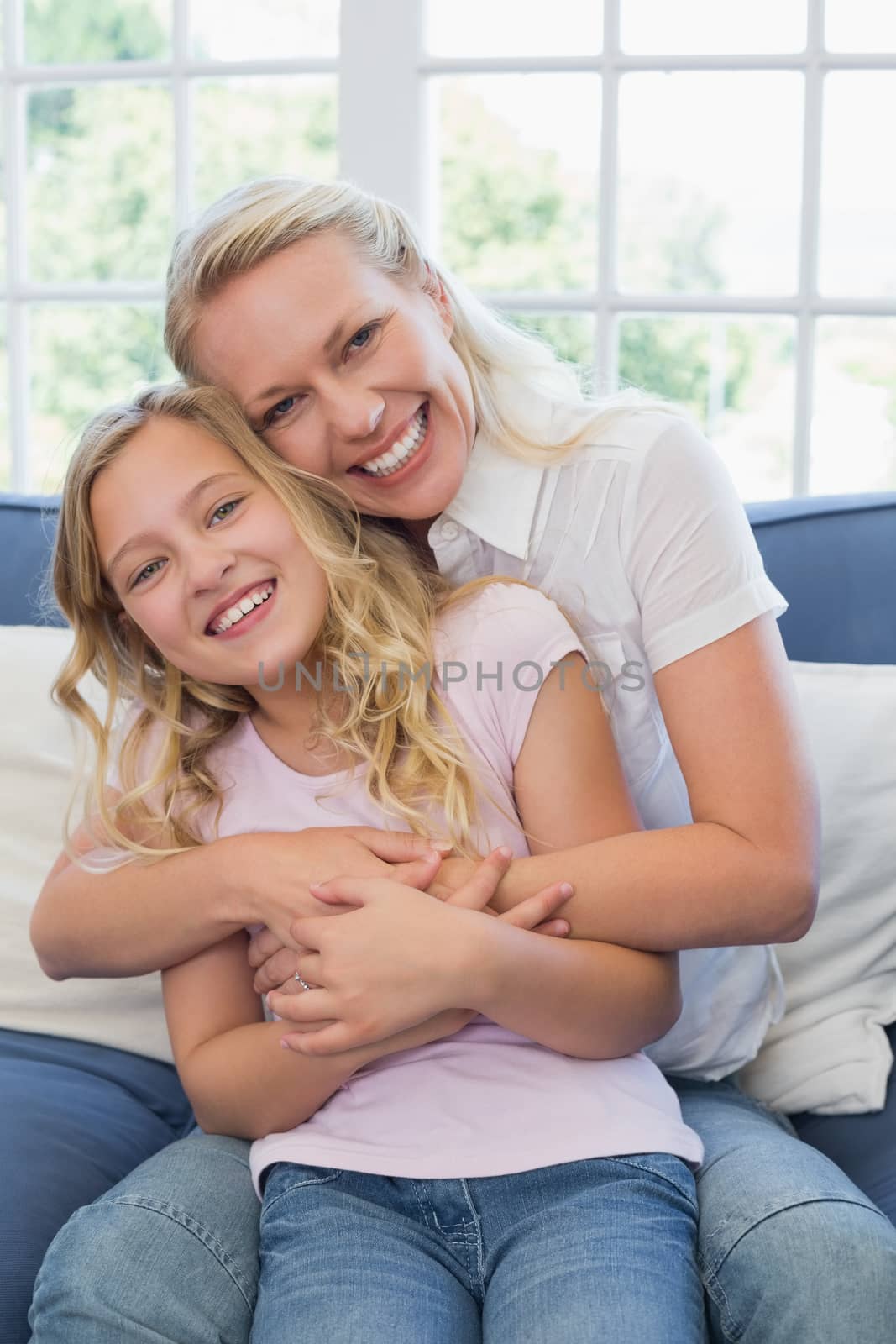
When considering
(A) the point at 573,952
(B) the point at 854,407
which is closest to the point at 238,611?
(A) the point at 573,952

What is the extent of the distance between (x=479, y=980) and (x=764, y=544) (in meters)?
0.75

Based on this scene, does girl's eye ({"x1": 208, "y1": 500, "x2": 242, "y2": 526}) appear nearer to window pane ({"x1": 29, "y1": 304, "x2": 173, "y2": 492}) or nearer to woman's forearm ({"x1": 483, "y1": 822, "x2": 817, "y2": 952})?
woman's forearm ({"x1": 483, "y1": 822, "x2": 817, "y2": 952})

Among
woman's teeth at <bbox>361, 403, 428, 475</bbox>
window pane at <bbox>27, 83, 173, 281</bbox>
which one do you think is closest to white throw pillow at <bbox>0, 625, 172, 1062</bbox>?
woman's teeth at <bbox>361, 403, 428, 475</bbox>

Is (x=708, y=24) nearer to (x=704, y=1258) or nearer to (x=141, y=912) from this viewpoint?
(x=141, y=912)

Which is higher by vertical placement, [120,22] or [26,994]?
[120,22]

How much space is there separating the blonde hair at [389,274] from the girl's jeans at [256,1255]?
70 cm

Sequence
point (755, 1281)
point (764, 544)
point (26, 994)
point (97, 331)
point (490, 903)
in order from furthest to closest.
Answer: point (97, 331), point (764, 544), point (26, 994), point (490, 903), point (755, 1281)

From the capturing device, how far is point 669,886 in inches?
45.0

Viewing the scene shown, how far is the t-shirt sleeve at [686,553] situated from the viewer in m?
1.22

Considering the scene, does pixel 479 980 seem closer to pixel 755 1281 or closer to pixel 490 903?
pixel 490 903

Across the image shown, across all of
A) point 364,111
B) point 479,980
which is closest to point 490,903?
point 479,980

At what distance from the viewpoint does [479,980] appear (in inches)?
42.7

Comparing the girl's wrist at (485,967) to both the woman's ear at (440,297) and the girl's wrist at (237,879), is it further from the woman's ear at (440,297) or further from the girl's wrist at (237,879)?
the woman's ear at (440,297)

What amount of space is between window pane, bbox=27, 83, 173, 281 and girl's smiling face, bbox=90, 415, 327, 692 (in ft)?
21.6
